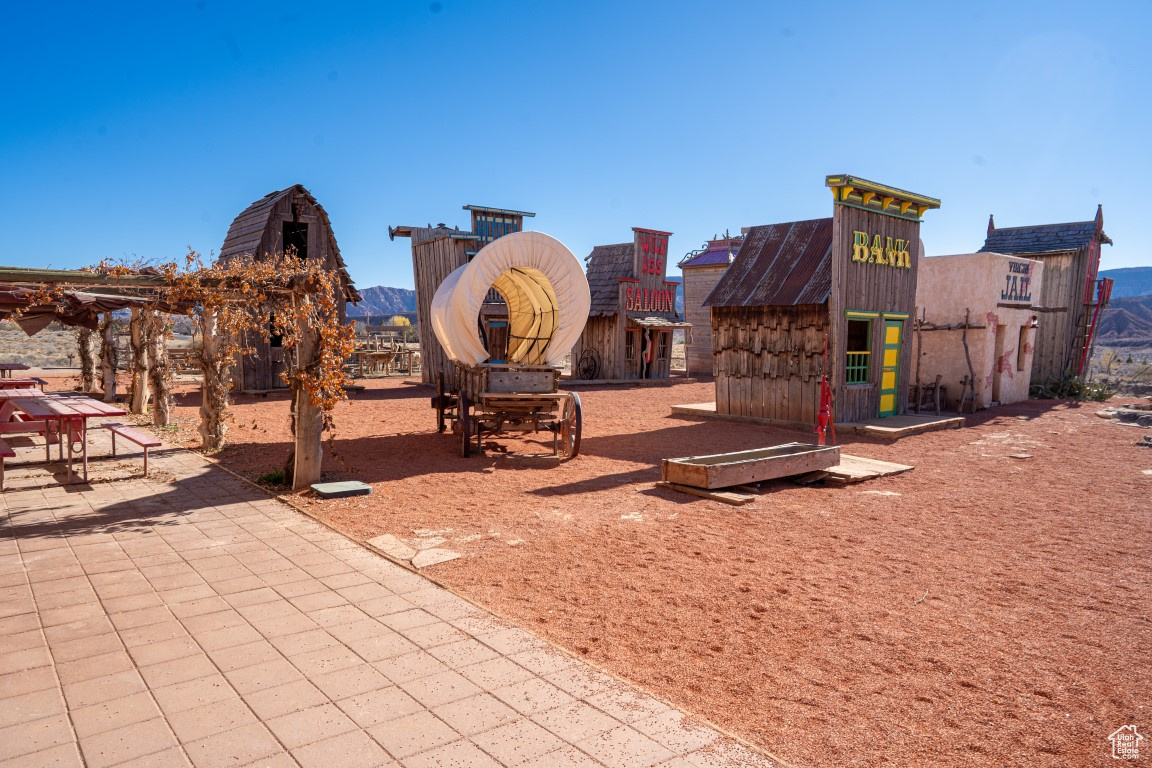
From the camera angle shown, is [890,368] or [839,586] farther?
[890,368]

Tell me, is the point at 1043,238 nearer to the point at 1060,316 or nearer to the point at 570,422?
the point at 1060,316

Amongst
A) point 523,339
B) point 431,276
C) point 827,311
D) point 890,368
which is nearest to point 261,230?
point 431,276

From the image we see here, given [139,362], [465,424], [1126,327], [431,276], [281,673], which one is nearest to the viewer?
[281,673]

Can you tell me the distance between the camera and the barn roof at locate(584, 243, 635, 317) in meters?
25.2

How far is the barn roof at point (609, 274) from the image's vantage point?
82.8 ft

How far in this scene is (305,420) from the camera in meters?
8.12

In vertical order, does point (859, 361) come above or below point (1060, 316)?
below

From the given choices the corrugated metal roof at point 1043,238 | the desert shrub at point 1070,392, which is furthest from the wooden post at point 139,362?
the corrugated metal roof at point 1043,238

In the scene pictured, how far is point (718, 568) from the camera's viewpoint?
5.68 m

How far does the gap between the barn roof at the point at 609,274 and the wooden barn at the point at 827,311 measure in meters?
9.53

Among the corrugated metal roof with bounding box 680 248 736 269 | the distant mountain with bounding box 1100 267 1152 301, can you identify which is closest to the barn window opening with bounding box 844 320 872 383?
the corrugated metal roof with bounding box 680 248 736 269

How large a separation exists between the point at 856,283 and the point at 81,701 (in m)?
13.7

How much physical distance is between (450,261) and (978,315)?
14968mm

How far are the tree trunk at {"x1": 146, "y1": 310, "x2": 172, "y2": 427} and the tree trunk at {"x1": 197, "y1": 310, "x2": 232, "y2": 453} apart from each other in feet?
9.46
